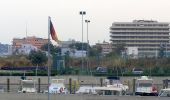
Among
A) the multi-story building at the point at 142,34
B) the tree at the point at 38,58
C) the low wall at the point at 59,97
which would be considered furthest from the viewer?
the multi-story building at the point at 142,34

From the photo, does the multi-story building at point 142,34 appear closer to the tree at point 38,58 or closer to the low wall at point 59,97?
the tree at point 38,58

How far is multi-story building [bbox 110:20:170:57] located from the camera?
17025 centimetres

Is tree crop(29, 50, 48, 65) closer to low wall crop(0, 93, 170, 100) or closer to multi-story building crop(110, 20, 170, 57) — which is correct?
low wall crop(0, 93, 170, 100)

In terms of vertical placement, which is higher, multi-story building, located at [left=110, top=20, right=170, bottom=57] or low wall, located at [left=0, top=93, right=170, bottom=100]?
multi-story building, located at [left=110, top=20, right=170, bottom=57]

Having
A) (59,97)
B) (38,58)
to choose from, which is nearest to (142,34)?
(38,58)

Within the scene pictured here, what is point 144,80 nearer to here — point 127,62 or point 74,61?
point 127,62

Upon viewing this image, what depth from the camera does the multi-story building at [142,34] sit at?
17025 cm

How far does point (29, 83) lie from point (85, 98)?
11.0m

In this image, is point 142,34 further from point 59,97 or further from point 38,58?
point 59,97

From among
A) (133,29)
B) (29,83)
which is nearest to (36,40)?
(133,29)

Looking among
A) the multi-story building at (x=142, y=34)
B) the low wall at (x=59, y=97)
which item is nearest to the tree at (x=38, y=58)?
the low wall at (x=59, y=97)

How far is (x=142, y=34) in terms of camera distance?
573 ft

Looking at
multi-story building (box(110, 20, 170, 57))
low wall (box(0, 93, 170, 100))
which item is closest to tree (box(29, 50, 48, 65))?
low wall (box(0, 93, 170, 100))

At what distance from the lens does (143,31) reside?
564ft
